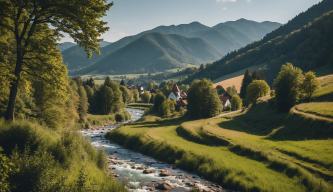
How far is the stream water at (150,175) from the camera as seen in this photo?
50294mm

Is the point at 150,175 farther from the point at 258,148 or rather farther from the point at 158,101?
the point at 158,101

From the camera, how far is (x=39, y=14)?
30.8 meters

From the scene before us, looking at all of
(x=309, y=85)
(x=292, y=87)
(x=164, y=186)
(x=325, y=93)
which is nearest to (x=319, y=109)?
(x=292, y=87)

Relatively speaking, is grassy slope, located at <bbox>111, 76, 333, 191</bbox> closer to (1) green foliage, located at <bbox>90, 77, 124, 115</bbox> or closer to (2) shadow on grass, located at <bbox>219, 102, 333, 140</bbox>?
(2) shadow on grass, located at <bbox>219, 102, 333, 140</bbox>

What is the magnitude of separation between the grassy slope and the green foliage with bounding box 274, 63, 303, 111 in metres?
3.53

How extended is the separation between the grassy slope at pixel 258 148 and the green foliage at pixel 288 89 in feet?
11.6

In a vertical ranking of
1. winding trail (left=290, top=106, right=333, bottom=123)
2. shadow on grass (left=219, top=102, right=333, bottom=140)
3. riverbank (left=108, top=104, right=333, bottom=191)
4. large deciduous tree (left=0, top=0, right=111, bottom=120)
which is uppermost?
large deciduous tree (left=0, top=0, right=111, bottom=120)

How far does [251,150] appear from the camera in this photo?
65375 mm

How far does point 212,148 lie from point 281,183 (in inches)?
923

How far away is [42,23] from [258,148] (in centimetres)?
4409

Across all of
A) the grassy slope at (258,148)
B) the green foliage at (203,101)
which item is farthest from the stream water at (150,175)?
the green foliage at (203,101)

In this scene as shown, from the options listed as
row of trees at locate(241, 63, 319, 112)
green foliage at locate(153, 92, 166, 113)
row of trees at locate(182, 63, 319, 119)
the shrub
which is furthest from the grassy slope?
green foliage at locate(153, 92, 166, 113)

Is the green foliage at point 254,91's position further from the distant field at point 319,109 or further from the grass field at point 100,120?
the grass field at point 100,120

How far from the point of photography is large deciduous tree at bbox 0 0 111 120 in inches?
1172
